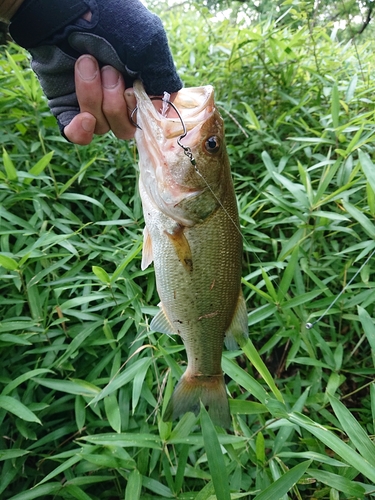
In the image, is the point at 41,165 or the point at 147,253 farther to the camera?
the point at 41,165

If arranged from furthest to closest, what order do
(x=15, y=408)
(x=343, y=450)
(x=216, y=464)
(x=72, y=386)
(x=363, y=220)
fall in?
(x=363, y=220), (x=72, y=386), (x=15, y=408), (x=343, y=450), (x=216, y=464)

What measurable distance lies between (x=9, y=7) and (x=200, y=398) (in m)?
1.62

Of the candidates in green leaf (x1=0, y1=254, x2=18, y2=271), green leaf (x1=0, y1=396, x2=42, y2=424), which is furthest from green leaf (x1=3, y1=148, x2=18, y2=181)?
green leaf (x1=0, y1=396, x2=42, y2=424)

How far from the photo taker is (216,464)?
3.76 feet

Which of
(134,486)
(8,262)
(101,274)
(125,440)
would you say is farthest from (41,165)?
(134,486)

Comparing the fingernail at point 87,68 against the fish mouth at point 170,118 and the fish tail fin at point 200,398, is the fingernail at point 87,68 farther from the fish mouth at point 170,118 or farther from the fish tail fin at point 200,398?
the fish tail fin at point 200,398

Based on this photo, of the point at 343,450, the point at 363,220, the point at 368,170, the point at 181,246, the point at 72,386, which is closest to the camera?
the point at 343,450

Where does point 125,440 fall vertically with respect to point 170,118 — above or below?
below

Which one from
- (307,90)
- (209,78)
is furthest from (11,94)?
(307,90)

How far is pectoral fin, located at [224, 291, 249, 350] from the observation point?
1.50m

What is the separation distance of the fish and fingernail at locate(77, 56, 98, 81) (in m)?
0.15

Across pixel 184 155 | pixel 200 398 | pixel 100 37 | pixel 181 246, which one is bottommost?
pixel 200 398

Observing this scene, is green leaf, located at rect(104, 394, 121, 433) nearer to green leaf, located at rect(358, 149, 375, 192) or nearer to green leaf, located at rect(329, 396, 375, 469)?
green leaf, located at rect(329, 396, 375, 469)

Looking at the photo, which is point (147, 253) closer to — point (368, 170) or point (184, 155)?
point (184, 155)
